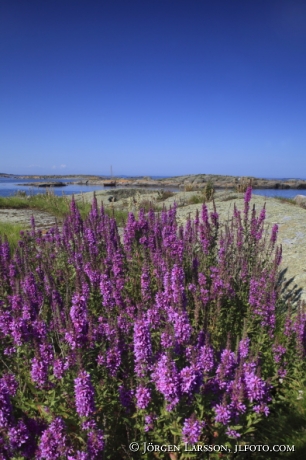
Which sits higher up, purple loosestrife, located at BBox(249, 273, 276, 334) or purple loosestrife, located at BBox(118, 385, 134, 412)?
purple loosestrife, located at BBox(249, 273, 276, 334)

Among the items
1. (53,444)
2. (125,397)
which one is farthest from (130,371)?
(53,444)

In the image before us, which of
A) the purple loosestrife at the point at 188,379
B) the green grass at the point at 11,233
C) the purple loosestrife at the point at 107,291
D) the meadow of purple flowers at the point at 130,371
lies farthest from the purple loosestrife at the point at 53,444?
the green grass at the point at 11,233

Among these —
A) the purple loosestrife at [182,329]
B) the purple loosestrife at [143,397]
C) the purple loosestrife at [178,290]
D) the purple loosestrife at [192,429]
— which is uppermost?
the purple loosestrife at [178,290]

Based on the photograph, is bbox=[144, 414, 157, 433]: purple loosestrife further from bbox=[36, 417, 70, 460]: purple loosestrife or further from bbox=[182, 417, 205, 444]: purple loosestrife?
bbox=[36, 417, 70, 460]: purple loosestrife

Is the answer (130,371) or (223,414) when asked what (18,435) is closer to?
(130,371)

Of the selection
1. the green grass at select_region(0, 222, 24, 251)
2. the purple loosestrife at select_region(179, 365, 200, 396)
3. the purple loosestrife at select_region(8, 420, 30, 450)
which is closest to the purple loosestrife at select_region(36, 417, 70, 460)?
the purple loosestrife at select_region(8, 420, 30, 450)

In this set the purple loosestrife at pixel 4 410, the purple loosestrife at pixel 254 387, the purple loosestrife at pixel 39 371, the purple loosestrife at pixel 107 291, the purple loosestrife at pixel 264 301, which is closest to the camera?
the purple loosestrife at pixel 4 410

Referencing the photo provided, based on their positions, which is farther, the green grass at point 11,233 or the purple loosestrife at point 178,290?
the green grass at point 11,233

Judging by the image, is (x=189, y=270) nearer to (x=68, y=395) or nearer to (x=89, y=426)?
(x=68, y=395)

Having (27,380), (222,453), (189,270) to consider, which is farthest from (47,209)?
(222,453)

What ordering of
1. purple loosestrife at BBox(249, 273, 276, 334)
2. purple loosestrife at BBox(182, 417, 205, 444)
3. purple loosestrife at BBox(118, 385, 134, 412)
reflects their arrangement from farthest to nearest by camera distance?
purple loosestrife at BBox(249, 273, 276, 334), purple loosestrife at BBox(118, 385, 134, 412), purple loosestrife at BBox(182, 417, 205, 444)

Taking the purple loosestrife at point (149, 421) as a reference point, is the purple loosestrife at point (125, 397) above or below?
above

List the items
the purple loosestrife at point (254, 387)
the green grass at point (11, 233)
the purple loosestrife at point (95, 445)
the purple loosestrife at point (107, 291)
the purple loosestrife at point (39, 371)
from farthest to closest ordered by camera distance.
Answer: the green grass at point (11, 233) < the purple loosestrife at point (107, 291) < the purple loosestrife at point (39, 371) < the purple loosestrife at point (254, 387) < the purple loosestrife at point (95, 445)

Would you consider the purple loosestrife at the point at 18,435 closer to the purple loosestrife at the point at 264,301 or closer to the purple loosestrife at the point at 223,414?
the purple loosestrife at the point at 223,414
